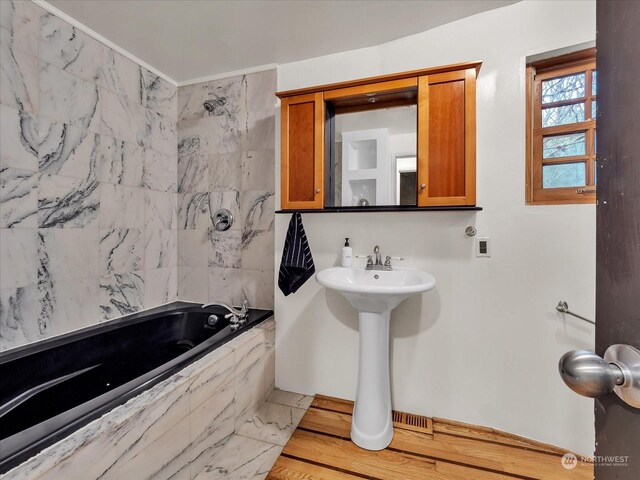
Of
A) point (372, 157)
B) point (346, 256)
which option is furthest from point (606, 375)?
point (372, 157)

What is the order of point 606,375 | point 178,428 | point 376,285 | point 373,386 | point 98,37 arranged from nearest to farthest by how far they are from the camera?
point 606,375, point 178,428, point 376,285, point 373,386, point 98,37

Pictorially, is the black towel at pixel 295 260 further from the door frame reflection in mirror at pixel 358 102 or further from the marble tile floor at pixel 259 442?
the marble tile floor at pixel 259 442

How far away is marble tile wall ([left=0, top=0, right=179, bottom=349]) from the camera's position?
1436 mm

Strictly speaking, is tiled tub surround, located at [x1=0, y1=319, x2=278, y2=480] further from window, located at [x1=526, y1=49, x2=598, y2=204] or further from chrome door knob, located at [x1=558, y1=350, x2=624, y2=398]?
window, located at [x1=526, y1=49, x2=598, y2=204]

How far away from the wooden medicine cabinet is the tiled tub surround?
1010 millimetres

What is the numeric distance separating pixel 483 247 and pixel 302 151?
47.9 inches

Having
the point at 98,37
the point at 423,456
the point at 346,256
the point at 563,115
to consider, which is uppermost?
the point at 98,37

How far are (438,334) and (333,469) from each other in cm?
90

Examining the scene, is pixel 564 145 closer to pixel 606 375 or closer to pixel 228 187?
pixel 606 375

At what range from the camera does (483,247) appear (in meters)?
1.59

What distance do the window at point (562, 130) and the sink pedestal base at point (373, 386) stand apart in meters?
1.10

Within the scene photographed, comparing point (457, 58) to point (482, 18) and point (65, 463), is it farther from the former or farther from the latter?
point (65, 463)

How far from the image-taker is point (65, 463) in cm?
82

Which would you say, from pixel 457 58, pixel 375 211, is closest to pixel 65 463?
pixel 375 211
